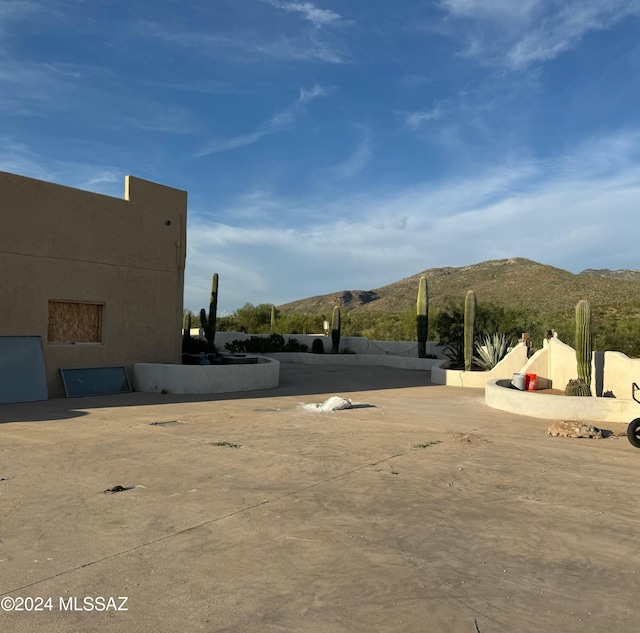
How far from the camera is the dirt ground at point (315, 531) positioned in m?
3.77

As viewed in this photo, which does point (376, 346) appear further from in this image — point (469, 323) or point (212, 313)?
point (469, 323)

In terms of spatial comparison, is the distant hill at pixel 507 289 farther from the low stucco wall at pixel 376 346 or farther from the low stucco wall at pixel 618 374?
the low stucco wall at pixel 618 374

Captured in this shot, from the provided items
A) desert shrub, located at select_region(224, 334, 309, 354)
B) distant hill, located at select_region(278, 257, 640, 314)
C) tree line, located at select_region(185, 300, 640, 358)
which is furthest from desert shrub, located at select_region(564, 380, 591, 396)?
distant hill, located at select_region(278, 257, 640, 314)

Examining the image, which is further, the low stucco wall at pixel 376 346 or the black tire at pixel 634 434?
the low stucco wall at pixel 376 346

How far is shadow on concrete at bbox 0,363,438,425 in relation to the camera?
40.7 feet

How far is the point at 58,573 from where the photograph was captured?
14.0 ft

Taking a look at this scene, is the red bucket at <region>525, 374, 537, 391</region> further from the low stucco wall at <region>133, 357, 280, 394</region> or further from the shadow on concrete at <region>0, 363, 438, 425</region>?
the low stucco wall at <region>133, 357, 280, 394</region>

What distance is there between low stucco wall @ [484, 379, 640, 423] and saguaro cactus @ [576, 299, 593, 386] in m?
0.99

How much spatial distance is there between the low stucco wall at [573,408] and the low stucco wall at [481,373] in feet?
17.9

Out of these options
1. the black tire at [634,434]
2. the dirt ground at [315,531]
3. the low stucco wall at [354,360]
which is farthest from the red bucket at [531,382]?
the low stucco wall at [354,360]

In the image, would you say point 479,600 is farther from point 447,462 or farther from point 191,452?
point 191,452

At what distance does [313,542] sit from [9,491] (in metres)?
3.61

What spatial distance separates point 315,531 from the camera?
525 cm

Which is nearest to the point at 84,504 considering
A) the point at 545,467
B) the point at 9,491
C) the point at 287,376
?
the point at 9,491
